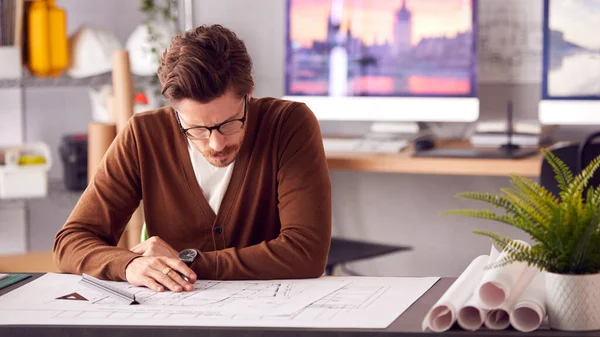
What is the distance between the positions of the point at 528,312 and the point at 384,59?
2.11m

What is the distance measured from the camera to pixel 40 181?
11.8ft

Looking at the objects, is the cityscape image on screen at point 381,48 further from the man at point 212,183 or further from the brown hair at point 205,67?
the brown hair at point 205,67

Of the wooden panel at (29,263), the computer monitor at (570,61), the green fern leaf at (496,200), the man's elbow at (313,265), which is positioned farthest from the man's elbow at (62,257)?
the computer monitor at (570,61)

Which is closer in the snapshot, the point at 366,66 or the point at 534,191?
the point at 534,191

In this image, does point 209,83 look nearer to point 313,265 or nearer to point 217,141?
point 217,141

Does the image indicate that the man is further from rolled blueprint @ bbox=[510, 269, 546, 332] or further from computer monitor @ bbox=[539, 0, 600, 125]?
computer monitor @ bbox=[539, 0, 600, 125]

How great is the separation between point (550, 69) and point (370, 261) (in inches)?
45.6

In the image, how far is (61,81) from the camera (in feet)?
12.2

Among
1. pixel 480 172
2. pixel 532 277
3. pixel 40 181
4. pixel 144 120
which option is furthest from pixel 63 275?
pixel 40 181

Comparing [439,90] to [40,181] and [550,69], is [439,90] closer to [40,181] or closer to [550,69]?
[550,69]

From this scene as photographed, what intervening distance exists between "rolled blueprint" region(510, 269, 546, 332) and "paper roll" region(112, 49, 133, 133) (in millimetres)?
1808

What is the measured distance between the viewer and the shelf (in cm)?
362

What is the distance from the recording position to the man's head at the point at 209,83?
6.15 feet

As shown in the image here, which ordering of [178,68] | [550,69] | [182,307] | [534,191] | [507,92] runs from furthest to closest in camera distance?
[507,92] → [550,69] → [178,68] → [182,307] → [534,191]
